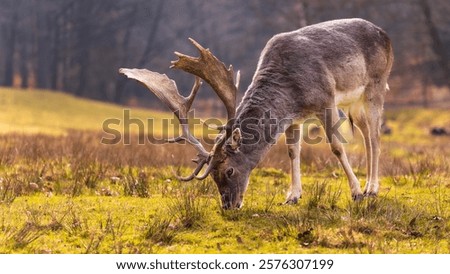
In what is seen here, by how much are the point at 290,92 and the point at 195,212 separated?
2.03 m

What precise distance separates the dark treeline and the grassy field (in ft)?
108

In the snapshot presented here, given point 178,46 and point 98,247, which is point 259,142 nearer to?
point 98,247

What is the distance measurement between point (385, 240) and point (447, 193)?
3126mm

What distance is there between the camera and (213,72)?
778cm

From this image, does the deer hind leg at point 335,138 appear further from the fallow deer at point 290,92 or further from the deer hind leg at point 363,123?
the deer hind leg at point 363,123

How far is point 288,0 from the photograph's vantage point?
157 feet

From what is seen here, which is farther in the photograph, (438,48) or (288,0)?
(288,0)

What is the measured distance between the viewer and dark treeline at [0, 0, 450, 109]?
4659 centimetres

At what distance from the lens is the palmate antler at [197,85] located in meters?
7.66

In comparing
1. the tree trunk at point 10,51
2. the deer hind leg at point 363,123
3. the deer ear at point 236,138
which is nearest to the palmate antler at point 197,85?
the deer ear at point 236,138

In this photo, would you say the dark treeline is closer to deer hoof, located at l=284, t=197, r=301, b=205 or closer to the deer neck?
deer hoof, located at l=284, t=197, r=301, b=205

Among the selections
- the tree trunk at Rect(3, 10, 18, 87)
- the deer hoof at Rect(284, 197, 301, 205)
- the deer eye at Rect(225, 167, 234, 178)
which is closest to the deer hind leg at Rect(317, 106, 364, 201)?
the deer hoof at Rect(284, 197, 301, 205)
